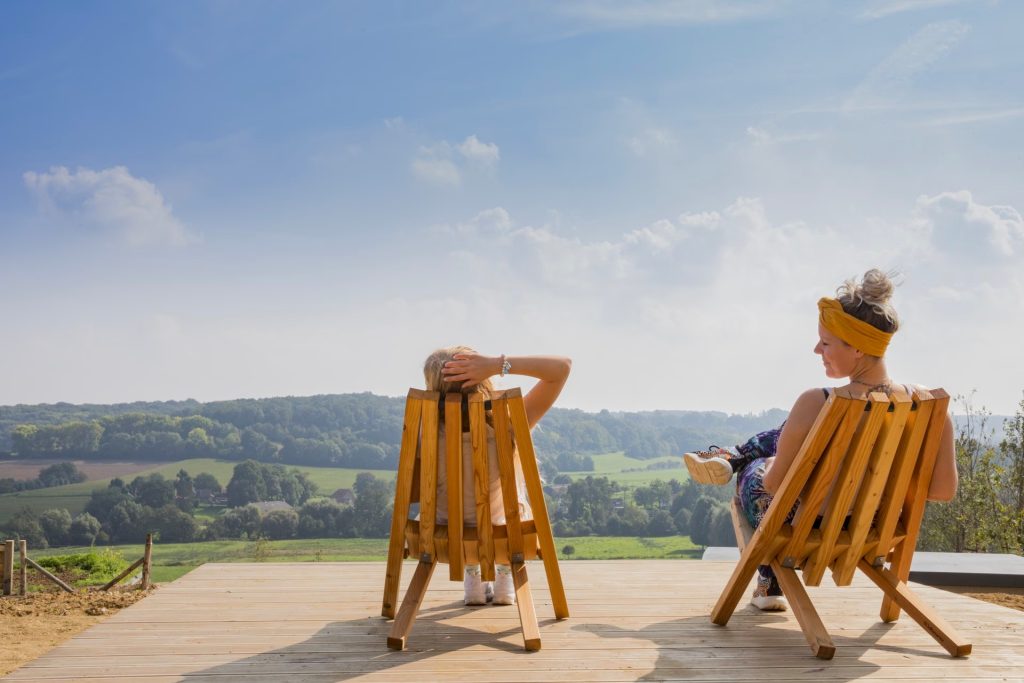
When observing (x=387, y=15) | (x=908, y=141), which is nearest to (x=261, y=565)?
(x=387, y=15)

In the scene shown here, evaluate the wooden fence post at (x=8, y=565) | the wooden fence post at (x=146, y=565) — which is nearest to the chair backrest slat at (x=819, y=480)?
the wooden fence post at (x=146, y=565)

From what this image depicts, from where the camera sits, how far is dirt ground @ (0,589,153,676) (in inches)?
569

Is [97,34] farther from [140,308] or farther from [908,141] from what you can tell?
[908,141]

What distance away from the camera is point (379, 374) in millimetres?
67625

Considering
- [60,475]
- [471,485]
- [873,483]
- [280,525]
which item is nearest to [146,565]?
[471,485]

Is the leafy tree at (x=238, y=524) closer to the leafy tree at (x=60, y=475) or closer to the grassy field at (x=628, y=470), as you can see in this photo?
the leafy tree at (x=60, y=475)

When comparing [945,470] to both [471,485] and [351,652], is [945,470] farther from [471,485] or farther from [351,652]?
[351,652]

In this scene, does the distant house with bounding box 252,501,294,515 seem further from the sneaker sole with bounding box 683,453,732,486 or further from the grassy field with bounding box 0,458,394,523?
the sneaker sole with bounding box 683,453,732,486

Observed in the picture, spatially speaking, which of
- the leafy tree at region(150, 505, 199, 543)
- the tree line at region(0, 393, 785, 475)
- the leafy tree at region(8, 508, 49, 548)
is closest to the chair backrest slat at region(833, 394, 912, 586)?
the tree line at region(0, 393, 785, 475)

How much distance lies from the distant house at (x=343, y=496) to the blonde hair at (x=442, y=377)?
1443 inches

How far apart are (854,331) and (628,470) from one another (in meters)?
38.1

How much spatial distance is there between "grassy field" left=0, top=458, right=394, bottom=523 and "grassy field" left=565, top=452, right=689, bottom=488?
32.5ft

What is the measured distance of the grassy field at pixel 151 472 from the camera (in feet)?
137

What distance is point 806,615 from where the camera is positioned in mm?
3268
